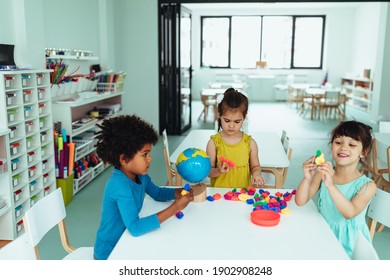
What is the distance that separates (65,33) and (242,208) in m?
3.47

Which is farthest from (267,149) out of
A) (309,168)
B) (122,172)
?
(122,172)

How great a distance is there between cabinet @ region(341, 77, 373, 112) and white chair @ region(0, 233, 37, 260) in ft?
28.9

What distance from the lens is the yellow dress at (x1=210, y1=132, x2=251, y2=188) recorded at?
2400mm

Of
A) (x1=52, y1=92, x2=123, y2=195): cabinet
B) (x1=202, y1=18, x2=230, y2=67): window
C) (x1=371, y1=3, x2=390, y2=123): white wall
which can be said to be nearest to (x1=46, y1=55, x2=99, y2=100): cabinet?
(x1=52, y1=92, x2=123, y2=195): cabinet

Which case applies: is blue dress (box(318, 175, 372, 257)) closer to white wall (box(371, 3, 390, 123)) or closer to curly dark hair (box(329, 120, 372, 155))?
curly dark hair (box(329, 120, 372, 155))

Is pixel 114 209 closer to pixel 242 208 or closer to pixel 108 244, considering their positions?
pixel 108 244

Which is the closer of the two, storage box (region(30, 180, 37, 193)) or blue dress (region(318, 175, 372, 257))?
blue dress (region(318, 175, 372, 257))

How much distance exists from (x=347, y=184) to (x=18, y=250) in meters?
1.34

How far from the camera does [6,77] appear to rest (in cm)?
287

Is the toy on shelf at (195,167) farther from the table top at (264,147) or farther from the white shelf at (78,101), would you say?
the white shelf at (78,101)

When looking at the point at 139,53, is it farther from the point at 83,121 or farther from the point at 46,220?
the point at 46,220

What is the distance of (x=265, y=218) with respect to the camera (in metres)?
1.64

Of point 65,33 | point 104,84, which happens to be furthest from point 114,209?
point 104,84

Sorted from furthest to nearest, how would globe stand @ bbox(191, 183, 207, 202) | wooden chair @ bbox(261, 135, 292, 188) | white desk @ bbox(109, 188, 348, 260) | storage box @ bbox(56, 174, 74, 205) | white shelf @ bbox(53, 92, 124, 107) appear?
white shelf @ bbox(53, 92, 124, 107) → storage box @ bbox(56, 174, 74, 205) → wooden chair @ bbox(261, 135, 292, 188) → globe stand @ bbox(191, 183, 207, 202) → white desk @ bbox(109, 188, 348, 260)
